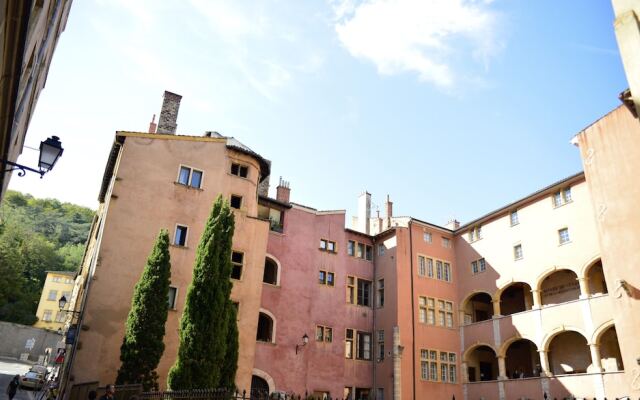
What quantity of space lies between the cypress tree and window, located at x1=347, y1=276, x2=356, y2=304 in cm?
1492

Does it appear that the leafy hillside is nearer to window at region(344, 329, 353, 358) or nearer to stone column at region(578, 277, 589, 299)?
window at region(344, 329, 353, 358)

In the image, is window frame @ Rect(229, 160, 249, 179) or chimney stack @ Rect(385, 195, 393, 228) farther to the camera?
chimney stack @ Rect(385, 195, 393, 228)

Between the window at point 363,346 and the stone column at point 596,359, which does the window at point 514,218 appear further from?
the window at point 363,346

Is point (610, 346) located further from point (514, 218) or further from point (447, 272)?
point (447, 272)

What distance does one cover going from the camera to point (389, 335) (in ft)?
95.6

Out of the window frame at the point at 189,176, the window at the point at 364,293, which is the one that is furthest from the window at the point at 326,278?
the window frame at the point at 189,176

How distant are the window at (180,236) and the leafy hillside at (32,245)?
39.2 meters

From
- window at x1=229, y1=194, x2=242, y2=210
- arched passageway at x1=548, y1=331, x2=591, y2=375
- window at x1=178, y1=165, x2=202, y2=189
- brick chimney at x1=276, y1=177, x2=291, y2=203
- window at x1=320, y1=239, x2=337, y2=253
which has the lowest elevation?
arched passageway at x1=548, y1=331, x2=591, y2=375

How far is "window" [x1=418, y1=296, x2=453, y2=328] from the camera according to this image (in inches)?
1199

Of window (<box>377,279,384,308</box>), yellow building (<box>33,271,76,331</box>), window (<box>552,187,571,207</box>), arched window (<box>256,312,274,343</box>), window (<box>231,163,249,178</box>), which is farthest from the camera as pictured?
yellow building (<box>33,271,76,331</box>)

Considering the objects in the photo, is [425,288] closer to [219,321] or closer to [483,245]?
[483,245]

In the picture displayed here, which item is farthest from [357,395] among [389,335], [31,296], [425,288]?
[31,296]

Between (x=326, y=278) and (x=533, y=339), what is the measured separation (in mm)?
12767

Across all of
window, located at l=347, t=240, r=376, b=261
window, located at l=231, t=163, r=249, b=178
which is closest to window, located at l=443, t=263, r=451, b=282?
window, located at l=347, t=240, r=376, b=261
